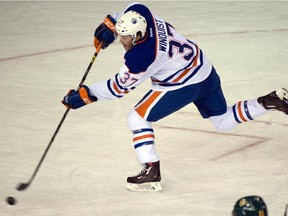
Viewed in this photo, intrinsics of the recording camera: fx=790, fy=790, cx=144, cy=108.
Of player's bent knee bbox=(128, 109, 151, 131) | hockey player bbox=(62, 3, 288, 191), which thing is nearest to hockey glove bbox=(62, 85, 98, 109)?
hockey player bbox=(62, 3, 288, 191)

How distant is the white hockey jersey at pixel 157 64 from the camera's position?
4.46 metres

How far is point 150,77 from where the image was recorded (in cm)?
471

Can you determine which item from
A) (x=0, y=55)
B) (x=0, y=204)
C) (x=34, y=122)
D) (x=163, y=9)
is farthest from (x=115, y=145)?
(x=163, y=9)

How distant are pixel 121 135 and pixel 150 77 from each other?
105 cm

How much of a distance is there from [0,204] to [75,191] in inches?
17.9

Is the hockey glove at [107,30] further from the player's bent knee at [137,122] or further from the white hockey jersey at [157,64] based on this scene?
the player's bent knee at [137,122]

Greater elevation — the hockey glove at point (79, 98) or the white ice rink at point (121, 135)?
the hockey glove at point (79, 98)

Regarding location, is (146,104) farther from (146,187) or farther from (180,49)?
(146,187)

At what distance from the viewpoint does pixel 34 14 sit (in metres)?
9.55

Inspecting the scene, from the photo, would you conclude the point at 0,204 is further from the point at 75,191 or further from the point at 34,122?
the point at 34,122

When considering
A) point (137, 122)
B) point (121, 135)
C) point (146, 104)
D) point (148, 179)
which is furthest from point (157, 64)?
point (121, 135)

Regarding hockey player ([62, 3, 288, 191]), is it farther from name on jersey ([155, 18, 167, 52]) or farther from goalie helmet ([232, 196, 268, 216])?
goalie helmet ([232, 196, 268, 216])

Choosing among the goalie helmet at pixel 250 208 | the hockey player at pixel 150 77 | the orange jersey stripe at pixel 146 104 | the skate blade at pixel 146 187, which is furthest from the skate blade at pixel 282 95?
the goalie helmet at pixel 250 208

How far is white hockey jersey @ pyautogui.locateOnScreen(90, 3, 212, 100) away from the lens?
14.6 feet
